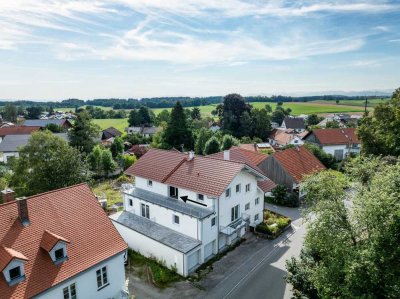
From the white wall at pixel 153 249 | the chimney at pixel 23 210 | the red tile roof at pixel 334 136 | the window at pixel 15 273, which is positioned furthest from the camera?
the red tile roof at pixel 334 136

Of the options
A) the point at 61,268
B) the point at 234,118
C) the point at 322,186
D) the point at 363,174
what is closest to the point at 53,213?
the point at 61,268

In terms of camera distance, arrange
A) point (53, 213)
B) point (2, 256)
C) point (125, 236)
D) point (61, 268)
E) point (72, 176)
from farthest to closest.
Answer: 1. point (72, 176)
2. point (125, 236)
3. point (53, 213)
4. point (61, 268)
5. point (2, 256)

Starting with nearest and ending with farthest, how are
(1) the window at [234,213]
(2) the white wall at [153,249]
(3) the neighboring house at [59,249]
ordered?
(3) the neighboring house at [59,249] < (2) the white wall at [153,249] < (1) the window at [234,213]

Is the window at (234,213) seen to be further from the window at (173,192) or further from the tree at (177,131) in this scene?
the tree at (177,131)

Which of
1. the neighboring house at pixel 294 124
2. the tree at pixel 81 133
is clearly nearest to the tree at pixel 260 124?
the neighboring house at pixel 294 124

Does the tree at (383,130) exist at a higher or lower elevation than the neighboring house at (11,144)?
higher

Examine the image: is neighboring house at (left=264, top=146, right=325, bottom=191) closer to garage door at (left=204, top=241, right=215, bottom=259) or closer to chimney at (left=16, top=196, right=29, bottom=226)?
garage door at (left=204, top=241, right=215, bottom=259)

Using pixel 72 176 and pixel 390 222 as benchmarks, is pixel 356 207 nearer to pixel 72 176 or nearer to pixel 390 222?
pixel 390 222
